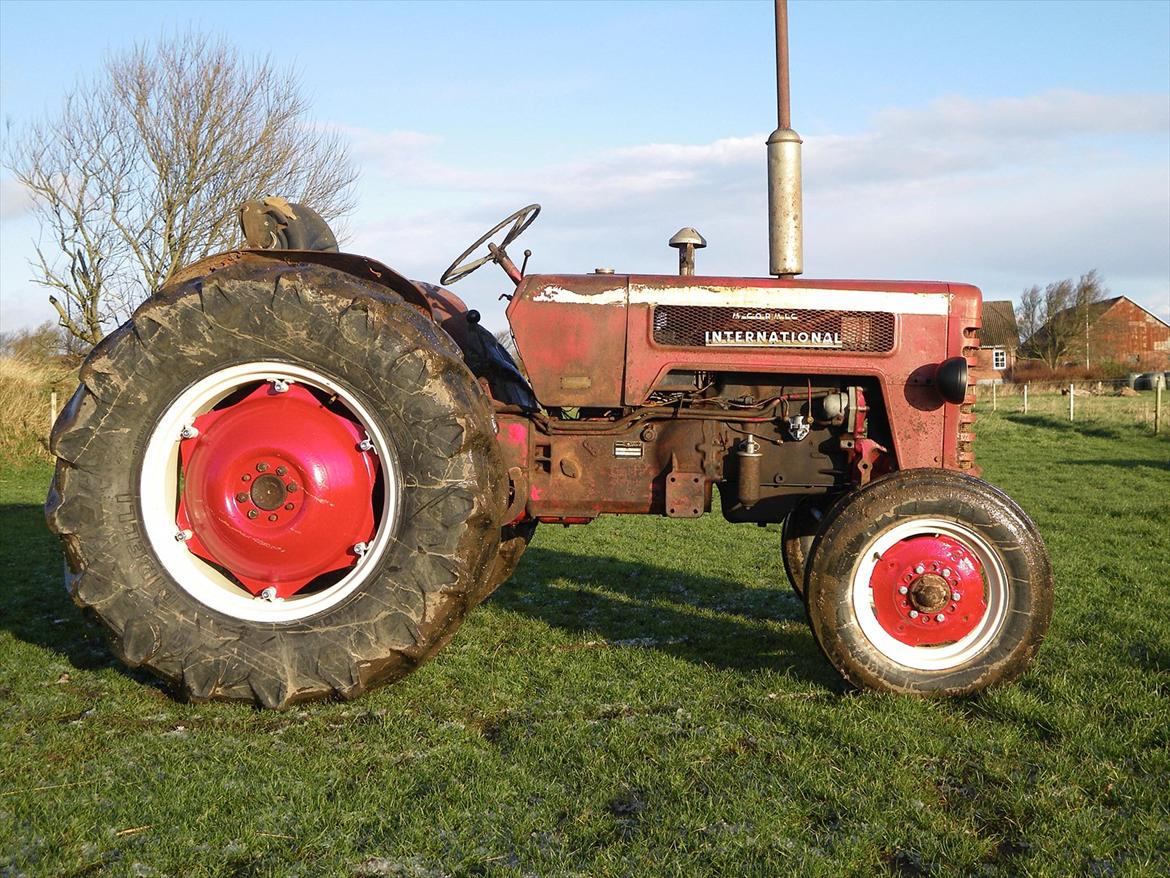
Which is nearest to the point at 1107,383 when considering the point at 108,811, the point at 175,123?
the point at 175,123

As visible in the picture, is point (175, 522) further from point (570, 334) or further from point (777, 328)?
point (777, 328)

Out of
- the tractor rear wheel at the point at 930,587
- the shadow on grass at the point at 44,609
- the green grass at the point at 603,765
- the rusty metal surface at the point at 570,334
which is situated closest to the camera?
the green grass at the point at 603,765

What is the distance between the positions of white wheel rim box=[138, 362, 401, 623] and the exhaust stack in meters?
2.21

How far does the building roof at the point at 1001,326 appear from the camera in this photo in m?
53.2

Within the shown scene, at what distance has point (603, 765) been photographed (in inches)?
129

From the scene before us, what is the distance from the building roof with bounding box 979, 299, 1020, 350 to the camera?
175ft

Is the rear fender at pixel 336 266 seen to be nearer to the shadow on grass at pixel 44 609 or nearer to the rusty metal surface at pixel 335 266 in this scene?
the rusty metal surface at pixel 335 266

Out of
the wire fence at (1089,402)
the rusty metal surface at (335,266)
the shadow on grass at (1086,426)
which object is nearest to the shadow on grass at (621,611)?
the rusty metal surface at (335,266)

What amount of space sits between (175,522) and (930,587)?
10.2 feet

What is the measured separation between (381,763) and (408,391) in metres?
1.38

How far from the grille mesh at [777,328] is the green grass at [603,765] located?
4.89ft

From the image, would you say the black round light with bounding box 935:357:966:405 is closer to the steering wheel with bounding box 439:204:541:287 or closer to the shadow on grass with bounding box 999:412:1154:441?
the steering wheel with bounding box 439:204:541:287

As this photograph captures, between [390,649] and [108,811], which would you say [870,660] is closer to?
[390,649]

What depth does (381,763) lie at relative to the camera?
10.9 ft
